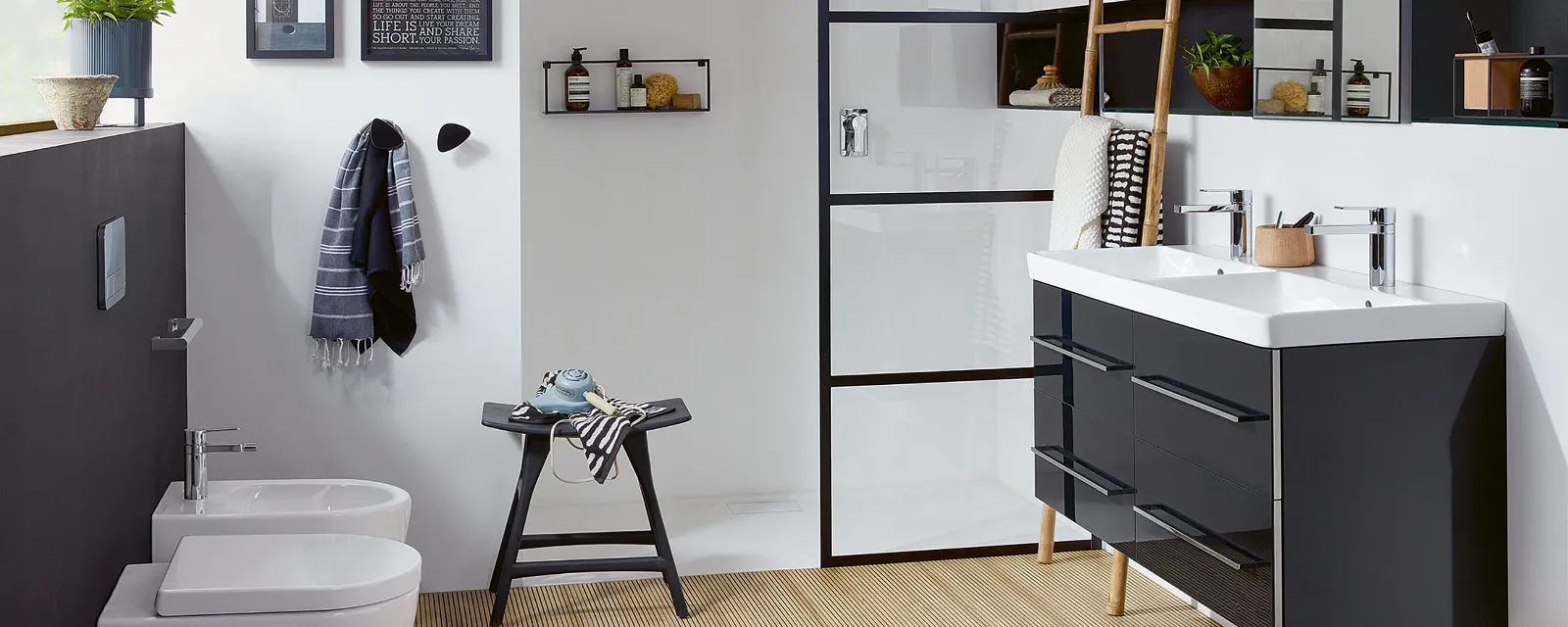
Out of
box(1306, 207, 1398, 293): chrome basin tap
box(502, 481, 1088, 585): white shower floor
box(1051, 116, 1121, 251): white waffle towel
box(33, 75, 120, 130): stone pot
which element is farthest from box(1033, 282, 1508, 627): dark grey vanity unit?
box(33, 75, 120, 130): stone pot

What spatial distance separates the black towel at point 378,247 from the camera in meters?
3.34

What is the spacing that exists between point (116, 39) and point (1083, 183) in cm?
230

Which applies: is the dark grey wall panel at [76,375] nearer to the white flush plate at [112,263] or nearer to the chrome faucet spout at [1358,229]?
the white flush plate at [112,263]

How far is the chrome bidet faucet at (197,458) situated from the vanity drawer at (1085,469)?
178 cm

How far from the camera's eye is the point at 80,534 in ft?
7.41

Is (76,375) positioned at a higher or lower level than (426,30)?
lower

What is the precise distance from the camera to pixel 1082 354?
9.95 feet

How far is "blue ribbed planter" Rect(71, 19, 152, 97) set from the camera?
2840 millimetres

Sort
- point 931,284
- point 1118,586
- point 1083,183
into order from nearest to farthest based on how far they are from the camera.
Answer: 1. point 1118,586
2. point 1083,183
3. point 931,284

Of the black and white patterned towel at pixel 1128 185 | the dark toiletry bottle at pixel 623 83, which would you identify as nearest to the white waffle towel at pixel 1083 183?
the black and white patterned towel at pixel 1128 185

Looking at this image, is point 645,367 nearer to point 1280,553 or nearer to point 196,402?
point 196,402

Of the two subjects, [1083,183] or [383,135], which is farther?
[1083,183]

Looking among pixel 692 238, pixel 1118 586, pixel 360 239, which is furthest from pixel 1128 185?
pixel 360 239

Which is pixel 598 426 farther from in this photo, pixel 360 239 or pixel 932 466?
pixel 932 466
